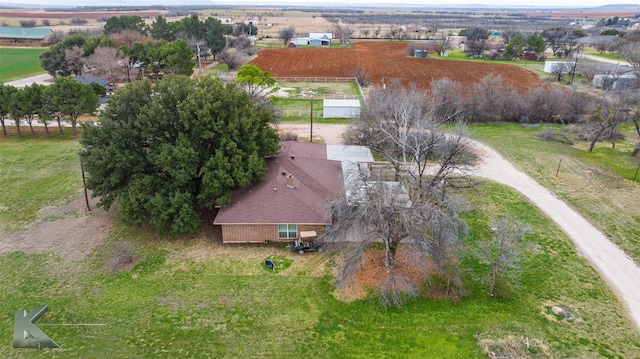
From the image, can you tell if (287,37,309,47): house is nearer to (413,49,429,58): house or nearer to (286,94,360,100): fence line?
(413,49,429,58): house

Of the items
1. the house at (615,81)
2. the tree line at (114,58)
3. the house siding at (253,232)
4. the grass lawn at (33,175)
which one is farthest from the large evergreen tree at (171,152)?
the house at (615,81)

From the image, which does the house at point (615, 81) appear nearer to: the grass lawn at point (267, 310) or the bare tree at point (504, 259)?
the grass lawn at point (267, 310)

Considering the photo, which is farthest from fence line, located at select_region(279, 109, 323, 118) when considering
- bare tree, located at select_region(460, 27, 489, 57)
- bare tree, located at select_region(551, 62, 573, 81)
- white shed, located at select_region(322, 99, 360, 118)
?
bare tree, located at select_region(460, 27, 489, 57)

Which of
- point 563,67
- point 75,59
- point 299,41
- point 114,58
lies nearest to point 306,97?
point 114,58

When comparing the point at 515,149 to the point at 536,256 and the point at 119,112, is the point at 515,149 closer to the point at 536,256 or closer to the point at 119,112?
the point at 536,256

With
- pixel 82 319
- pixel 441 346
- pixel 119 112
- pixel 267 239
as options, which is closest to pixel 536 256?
pixel 441 346
